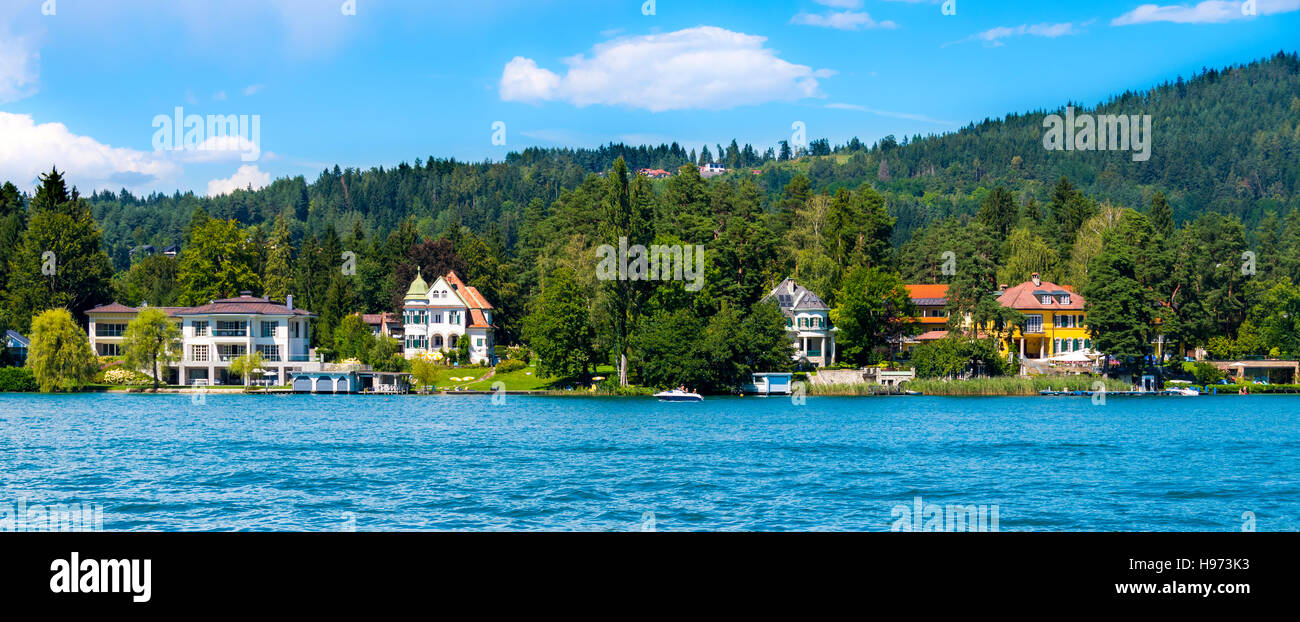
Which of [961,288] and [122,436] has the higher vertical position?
[961,288]

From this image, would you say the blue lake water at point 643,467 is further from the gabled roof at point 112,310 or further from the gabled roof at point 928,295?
A: the gabled roof at point 928,295

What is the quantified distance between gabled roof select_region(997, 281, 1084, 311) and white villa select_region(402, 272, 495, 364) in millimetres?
43250

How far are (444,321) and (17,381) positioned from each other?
105 feet

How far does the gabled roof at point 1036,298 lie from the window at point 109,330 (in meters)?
73.8

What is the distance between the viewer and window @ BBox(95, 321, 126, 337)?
9225 centimetres

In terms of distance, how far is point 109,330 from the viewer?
92.5 m

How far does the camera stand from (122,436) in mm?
43812

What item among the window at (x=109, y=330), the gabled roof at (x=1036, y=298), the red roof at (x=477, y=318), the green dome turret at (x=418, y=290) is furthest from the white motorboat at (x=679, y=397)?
the window at (x=109, y=330)

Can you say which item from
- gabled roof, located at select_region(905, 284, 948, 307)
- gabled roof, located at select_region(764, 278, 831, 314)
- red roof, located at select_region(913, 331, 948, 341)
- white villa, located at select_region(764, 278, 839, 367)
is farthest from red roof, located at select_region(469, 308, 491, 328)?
Answer: gabled roof, located at select_region(905, 284, 948, 307)

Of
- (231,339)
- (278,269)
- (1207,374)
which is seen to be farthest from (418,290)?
(1207,374)

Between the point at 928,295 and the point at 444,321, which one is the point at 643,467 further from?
the point at 928,295
